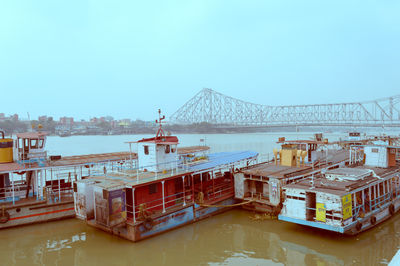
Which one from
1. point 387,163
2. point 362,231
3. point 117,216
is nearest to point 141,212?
Answer: point 117,216

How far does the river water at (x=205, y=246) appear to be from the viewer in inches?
469

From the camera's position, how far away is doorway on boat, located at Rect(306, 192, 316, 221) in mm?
13094

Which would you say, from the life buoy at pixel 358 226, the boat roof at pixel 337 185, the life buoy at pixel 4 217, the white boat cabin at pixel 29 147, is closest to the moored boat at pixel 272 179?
the boat roof at pixel 337 185

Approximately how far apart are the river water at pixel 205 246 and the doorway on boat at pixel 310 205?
3.26ft

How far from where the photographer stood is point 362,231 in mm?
13461

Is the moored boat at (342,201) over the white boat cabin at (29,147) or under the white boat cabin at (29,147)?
under

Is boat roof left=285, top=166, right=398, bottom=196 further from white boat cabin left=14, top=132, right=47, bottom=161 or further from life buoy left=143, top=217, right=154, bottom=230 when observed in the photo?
white boat cabin left=14, top=132, right=47, bottom=161

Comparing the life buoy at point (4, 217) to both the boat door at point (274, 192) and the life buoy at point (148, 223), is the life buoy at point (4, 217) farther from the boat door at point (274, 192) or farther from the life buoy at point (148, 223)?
the boat door at point (274, 192)

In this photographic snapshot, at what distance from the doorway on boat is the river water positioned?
993 mm

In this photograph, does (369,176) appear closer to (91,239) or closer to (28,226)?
(91,239)

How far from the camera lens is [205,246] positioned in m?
13.2

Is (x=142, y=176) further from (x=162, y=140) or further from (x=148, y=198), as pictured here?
(x=162, y=140)

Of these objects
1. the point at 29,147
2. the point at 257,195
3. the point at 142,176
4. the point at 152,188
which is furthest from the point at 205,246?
the point at 29,147

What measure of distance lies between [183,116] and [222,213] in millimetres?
167135
